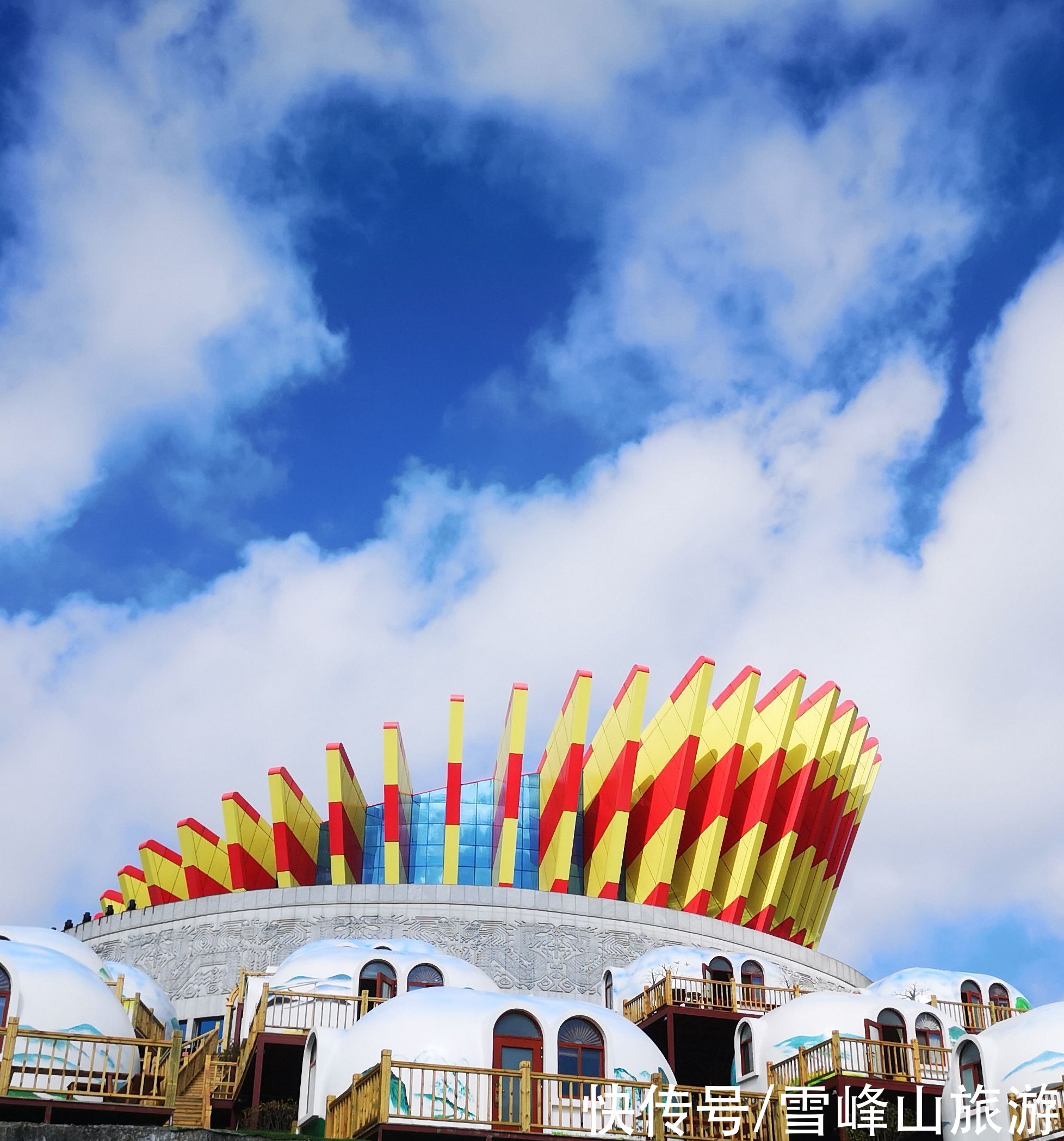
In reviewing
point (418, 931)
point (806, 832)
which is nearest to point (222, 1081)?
point (418, 931)

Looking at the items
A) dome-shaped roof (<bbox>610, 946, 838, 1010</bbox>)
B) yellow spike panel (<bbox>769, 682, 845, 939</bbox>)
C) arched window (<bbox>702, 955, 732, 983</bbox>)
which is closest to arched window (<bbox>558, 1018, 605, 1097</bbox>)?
dome-shaped roof (<bbox>610, 946, 838, 1010</bbox>)

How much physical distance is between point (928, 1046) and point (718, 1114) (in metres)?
6.54

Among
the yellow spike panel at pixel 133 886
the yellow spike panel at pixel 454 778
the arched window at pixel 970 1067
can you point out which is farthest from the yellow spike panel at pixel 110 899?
the arched window at pixel 970 1067

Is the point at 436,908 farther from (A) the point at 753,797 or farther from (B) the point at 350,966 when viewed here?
(A) the point at 753,797

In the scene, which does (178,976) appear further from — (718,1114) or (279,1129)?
(718,1114)

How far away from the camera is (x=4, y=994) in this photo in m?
22.4

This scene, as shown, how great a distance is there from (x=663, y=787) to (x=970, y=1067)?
72.4 feet

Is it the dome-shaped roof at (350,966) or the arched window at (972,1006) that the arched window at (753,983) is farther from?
the dome-shaped roof at (350,966)

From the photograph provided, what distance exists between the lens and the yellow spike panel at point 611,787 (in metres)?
43.0

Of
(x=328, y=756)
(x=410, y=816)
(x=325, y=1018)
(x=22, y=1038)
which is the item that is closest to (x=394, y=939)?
(x=325, y=1018)

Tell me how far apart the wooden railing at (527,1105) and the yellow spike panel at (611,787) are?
71.3 feet

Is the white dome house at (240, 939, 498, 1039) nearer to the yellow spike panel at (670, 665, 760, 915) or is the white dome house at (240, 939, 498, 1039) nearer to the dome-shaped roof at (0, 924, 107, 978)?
the dome-shaped roof at (0, 924, 107, 978)

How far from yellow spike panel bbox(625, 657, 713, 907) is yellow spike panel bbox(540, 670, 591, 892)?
7.91ft

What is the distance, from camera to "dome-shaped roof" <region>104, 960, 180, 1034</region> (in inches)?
1181
